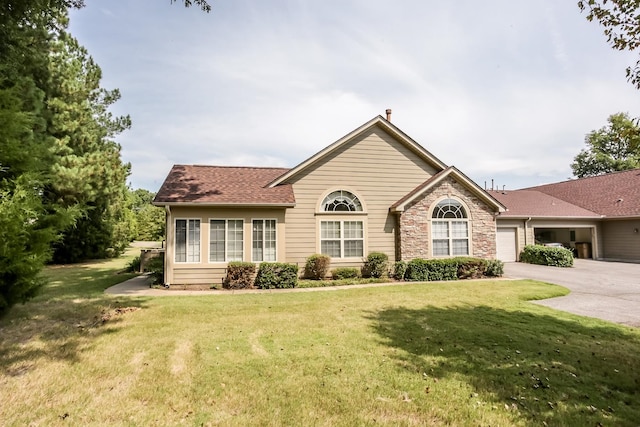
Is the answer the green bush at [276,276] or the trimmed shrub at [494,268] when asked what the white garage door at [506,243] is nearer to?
the trimmed shrub at [494,268]

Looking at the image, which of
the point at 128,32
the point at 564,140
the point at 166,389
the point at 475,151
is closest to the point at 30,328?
the point at 166,389

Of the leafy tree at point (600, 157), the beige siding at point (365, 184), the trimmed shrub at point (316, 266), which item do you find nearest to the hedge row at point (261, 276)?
the trimmed shrub at point (316, 266)

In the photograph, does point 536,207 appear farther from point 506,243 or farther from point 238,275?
point 238,275

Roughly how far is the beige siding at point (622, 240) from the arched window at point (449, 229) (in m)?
13.4

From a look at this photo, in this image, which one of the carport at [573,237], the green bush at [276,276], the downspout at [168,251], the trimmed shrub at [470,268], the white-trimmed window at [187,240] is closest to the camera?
the downspout at [168,251]

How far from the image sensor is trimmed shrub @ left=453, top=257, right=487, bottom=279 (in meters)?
13.9

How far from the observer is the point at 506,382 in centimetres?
445

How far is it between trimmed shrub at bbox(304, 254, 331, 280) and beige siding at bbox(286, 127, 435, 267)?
0.39 meters

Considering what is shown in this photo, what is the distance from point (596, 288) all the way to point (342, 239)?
9.04m

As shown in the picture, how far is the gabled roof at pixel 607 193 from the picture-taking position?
68.1ft

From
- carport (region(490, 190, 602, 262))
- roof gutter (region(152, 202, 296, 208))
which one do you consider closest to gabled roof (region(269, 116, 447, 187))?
roof gutter (region(152, 202, 296, 208))

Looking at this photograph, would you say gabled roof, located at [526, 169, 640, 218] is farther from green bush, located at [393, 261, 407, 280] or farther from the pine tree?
the pine tree

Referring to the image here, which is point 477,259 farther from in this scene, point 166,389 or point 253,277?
point 166,389

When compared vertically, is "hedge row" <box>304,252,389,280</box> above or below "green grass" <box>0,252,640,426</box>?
above
